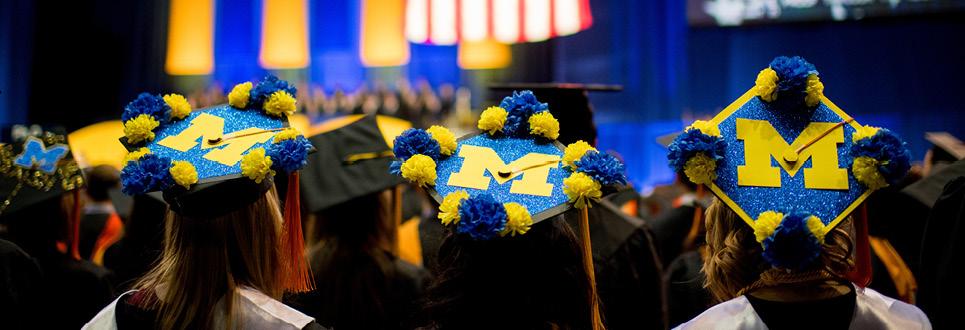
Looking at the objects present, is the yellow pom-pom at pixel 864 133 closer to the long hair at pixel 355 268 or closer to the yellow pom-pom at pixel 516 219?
the yellow pom-pom at pixel 516 219

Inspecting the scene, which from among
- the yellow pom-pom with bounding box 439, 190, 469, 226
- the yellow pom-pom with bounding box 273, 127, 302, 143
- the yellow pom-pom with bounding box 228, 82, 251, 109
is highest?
the yellow pom-pom with bounding box 228, 82, 251, 109

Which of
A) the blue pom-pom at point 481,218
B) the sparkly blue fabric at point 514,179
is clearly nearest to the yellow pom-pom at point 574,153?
the sparkly blue fabric at point 514,179

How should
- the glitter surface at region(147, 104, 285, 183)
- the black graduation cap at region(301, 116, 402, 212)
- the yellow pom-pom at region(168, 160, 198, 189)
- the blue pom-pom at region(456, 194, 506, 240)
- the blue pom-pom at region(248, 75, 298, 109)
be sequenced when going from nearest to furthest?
the blue pom-pom at region(456, 194, 506, 240), the yellow pom-pom at region(168, 160, 198, 189), the glitter surface at region(147, 104, 285, 183), the blue pom-pom at region(248, 75, 298, 109), the black graduation cap at region(301, 116, 402, 212)

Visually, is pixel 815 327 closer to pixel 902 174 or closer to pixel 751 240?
pixel 751 240

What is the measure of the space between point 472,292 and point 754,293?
0.62 meters

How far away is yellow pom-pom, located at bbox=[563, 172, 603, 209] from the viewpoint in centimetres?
179

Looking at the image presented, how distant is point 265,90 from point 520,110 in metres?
0.70

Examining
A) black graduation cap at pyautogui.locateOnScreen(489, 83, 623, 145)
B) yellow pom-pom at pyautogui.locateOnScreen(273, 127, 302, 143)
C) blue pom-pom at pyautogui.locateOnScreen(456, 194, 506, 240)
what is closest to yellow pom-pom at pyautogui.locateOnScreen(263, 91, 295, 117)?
yellow pom-pom at pyautogui.locateOnScreen(273, 127, 302, 143)

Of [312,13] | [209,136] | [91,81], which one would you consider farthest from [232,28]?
[209,136]

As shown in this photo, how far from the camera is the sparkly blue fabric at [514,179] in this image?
6.02 ft

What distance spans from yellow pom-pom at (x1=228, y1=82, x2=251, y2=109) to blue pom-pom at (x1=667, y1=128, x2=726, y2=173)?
1.14 m

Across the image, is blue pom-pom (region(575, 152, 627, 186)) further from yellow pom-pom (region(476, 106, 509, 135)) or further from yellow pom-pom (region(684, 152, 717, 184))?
yellow pom-pom (region(476, 106, 509, 135))

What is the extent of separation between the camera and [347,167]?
120 inches

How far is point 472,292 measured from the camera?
175cm
